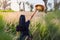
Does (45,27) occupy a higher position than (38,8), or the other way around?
(38,8)

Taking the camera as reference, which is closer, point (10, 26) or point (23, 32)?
point (23, 32)

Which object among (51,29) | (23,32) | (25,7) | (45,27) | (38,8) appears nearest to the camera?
(23,32)

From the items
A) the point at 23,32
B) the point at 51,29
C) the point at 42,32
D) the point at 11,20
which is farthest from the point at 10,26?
the point at 23,32

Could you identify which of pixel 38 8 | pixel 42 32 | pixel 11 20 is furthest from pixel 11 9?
pixel 38 8

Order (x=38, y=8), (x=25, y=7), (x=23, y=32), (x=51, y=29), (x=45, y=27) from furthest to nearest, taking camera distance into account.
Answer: (x=25, y=7) < (x=45, y=27) < (x=51, y=29) < (x=38, y=8) < (x=23, y=32)

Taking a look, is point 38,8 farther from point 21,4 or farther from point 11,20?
point 21,4

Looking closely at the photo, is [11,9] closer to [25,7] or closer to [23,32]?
[25,7]

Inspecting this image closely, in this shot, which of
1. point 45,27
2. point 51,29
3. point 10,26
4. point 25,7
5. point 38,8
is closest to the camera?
point 38,8

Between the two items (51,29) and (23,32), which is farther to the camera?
(51,29)

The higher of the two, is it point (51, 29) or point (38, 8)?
point (38, 8)

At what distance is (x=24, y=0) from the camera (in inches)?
198

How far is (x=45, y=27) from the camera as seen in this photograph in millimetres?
→ 2873

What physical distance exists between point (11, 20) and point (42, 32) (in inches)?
49.6

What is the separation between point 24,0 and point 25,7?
0.15 metres
